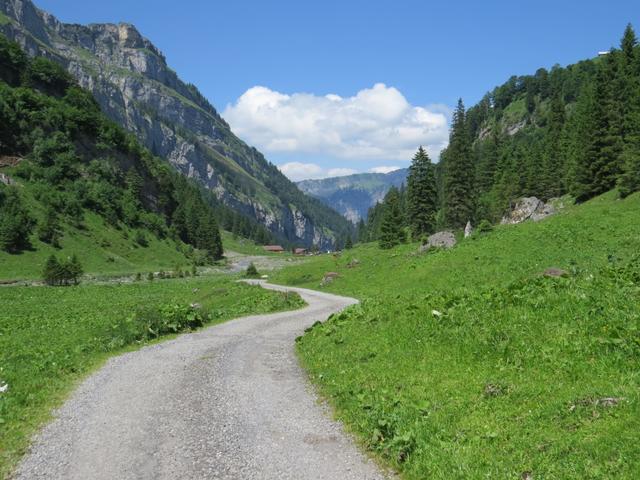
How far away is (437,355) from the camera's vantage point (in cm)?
1395

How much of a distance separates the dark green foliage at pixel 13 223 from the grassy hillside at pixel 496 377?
283 ft

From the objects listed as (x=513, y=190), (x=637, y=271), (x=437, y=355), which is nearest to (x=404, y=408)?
(x=437, y=355)

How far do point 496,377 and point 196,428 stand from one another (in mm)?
7236

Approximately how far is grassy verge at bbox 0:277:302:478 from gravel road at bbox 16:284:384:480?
72 cm

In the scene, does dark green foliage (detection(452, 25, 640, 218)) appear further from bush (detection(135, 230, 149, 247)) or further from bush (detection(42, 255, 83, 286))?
bush (detection(135, 230, 149, 247))

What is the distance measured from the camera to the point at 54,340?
24.8 meters

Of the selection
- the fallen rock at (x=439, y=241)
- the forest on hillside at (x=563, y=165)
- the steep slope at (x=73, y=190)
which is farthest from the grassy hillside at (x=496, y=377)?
the steep slope at (x=73, y=190)

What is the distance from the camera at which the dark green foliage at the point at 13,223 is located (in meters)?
87.9

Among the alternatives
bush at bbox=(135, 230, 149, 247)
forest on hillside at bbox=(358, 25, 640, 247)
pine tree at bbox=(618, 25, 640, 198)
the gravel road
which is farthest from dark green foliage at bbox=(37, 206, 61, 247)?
pine tree at bbox=(618, 25, 640, 198)

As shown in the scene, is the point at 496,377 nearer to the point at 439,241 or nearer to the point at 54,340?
the point at 54,340

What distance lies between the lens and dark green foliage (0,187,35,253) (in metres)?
87.9

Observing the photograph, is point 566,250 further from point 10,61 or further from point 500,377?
point 10,61

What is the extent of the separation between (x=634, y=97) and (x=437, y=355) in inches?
2979

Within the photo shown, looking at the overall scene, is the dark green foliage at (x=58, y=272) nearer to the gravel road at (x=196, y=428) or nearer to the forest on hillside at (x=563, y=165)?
the forest on hillside at (x=563, y=165)
